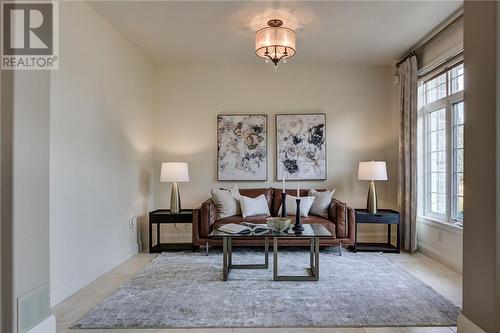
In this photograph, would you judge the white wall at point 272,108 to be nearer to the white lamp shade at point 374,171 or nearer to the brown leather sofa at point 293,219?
the white lamp shade at point 374,171

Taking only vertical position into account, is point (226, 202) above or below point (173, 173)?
below

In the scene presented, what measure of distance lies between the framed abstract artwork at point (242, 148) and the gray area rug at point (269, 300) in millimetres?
1796

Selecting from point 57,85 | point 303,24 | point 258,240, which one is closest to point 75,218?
point 57,85

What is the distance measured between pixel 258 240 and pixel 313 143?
74.4 inches

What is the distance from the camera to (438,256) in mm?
4039

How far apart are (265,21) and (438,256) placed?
354 cm

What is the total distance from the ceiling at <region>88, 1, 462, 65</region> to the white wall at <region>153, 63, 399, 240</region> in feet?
1.41

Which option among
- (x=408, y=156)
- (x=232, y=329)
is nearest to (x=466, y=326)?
(x=232, y=329)

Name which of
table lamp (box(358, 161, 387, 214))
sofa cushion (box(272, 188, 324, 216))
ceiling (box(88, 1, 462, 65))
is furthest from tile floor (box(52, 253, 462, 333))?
ceiling (box(88, 1, 462, 65))

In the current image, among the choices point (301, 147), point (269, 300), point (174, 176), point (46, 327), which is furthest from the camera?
point (301, 147)

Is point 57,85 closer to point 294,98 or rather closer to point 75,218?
point 75,218

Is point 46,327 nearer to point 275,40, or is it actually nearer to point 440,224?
point 275,40

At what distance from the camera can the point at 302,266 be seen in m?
3.87

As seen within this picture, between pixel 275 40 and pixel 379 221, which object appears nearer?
pixel 275 40
